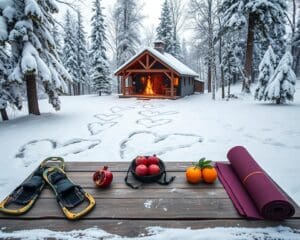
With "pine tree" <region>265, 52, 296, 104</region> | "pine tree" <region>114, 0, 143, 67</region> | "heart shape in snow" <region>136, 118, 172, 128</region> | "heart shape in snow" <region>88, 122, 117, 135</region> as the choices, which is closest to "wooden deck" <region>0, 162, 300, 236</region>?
"heart shape in snow" <region>88, 122, 117, 135</region>

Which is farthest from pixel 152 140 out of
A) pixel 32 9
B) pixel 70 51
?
pixel 70 51

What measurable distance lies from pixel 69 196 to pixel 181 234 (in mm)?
998

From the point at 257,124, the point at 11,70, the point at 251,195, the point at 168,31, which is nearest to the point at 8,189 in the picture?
the point at 251,195

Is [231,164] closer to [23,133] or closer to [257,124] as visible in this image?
[257,124]

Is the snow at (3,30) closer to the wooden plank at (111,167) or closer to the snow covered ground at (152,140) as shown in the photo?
the snow covered ground at (152,140)

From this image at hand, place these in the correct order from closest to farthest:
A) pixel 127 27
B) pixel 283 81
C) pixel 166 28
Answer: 1. pixel 283 81
2. pixel 127 27
3. pixel 166 28

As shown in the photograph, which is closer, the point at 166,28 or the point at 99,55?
the point at 99,55

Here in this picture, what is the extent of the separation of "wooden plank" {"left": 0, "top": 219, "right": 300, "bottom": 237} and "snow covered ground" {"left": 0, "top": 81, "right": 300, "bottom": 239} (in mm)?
2699

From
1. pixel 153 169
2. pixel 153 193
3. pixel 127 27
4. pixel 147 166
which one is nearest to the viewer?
pixel 153 193

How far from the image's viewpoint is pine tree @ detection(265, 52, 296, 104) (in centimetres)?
1185

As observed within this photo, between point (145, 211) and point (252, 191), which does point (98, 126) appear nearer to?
point (145, 211)

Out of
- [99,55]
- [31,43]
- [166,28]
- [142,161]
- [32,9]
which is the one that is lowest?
[142,161]

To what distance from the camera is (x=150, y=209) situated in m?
1.78

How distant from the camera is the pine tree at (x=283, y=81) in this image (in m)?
11.9
